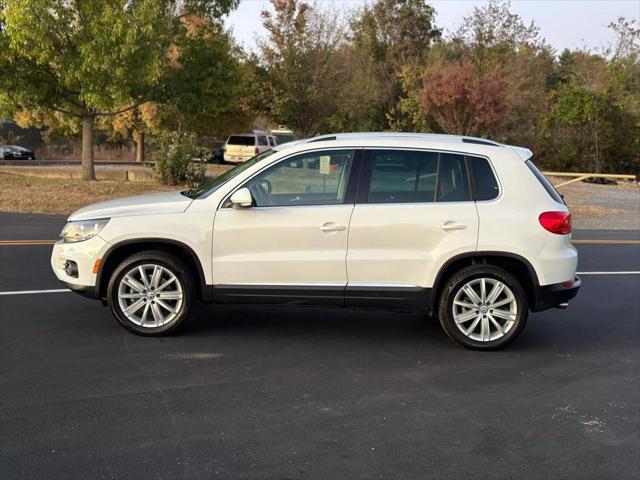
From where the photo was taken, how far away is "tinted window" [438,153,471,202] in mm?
6008

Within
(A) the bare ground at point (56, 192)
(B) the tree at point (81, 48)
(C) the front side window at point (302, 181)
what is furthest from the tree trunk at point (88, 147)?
(C) the front side window at point (302, 181)

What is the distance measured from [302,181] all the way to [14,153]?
133 feet

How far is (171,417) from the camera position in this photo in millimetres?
4402

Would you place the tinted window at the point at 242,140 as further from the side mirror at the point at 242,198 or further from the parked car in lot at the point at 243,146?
the side mirror at the point at 242,198

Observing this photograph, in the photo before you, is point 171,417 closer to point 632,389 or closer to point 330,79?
point 632,389

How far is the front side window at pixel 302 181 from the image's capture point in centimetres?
604

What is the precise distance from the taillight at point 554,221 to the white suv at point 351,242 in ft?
0.05

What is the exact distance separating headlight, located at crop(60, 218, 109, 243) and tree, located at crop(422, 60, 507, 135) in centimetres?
2115

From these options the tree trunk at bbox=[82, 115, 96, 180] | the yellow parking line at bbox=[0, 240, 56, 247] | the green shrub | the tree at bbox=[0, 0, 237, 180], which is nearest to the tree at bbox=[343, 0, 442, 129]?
the green shrub

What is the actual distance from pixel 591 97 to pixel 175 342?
3440 centimetres

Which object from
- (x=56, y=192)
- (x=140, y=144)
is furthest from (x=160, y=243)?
(x=140, y=144)

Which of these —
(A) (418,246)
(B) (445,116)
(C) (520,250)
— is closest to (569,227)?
Result: (C) (520,250)

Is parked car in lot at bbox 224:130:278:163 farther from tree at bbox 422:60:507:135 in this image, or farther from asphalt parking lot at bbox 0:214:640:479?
asphalt parking lot at bbox 0:214:640:479

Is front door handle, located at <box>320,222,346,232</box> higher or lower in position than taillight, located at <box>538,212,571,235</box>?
lower
